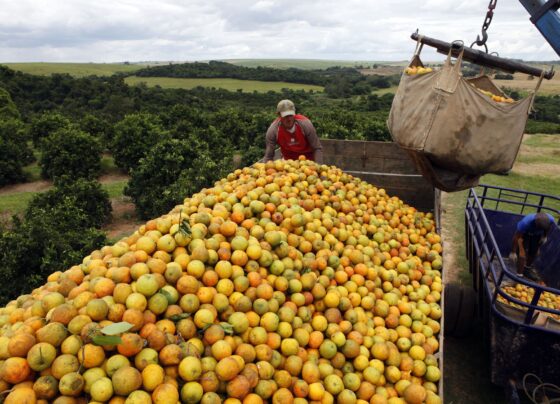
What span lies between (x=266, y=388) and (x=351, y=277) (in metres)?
1.75

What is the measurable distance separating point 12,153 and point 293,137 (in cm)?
1662

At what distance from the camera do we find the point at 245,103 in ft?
163

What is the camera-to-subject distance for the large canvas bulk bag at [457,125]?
4.16 metres

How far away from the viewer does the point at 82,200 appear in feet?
38.4

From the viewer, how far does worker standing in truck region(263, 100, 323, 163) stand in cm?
684

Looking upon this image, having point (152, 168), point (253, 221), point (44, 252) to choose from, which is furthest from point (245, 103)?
point (253, 221)

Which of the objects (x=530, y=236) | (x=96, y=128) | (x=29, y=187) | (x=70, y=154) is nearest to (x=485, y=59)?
(x=530, y=236)

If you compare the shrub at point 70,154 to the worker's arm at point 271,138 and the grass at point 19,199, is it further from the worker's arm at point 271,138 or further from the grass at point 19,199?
the worker's arm at point 271,138

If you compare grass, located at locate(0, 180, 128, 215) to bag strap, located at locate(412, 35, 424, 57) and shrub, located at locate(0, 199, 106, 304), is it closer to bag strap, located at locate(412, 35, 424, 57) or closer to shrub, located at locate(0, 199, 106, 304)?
shrub, located at locate(0, 199, 106, 304)

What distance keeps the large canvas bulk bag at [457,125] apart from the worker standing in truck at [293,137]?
2.44m

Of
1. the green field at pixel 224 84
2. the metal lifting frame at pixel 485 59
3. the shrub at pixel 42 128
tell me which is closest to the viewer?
the metal lifting frame at pixel 485 59

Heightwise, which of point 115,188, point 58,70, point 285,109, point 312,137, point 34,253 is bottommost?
point 115,188

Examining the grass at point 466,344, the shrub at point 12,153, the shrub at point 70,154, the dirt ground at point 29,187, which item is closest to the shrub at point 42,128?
the shrub at point 12,153

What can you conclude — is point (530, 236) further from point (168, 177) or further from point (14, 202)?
point (14, 202)
